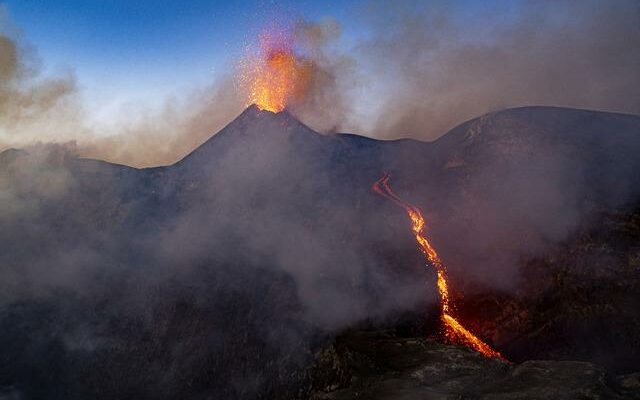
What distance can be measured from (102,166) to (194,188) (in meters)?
40.3

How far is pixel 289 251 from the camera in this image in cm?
11256

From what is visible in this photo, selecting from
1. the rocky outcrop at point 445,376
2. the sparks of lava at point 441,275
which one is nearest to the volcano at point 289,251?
the sparks of lava at point 441,275

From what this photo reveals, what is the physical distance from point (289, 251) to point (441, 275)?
38.8m

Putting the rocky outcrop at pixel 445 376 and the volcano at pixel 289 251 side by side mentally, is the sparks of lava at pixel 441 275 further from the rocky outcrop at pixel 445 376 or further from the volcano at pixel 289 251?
the rocky outcrop at pixel 445 376

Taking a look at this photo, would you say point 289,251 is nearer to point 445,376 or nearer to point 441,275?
point 441,275

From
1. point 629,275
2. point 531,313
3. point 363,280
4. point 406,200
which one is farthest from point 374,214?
point 629,275

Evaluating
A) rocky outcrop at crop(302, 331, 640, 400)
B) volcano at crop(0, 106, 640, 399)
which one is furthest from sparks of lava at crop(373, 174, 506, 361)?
rocky outcrop at crop(302, 331, 640, 400)

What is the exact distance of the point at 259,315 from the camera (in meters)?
93.2

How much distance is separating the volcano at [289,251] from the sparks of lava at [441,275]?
196cm

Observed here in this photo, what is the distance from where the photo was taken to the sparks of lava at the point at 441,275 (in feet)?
239

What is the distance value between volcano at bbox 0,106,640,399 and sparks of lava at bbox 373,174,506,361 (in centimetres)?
196

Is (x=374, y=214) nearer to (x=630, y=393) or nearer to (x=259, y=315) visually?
(x=259, y=315)

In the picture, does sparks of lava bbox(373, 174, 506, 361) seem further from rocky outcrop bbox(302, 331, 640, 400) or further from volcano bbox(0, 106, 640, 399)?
rocky outcrop bbox(302, 331, 640, 400)

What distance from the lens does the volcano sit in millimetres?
80375
